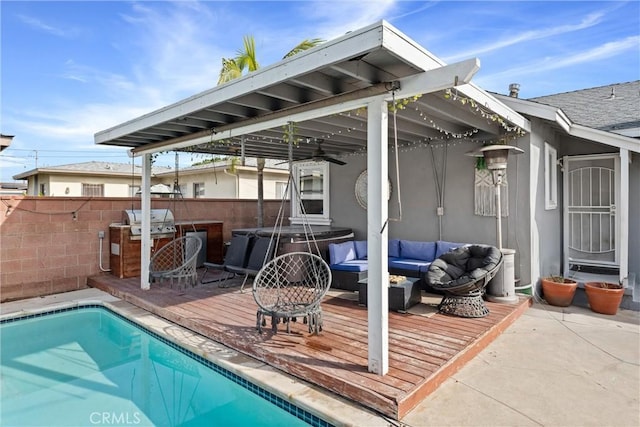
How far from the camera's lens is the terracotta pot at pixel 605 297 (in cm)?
541

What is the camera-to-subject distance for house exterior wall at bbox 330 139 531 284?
19.8 feet

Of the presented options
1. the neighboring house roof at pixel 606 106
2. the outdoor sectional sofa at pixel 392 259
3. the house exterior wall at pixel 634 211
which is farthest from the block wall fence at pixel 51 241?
the house exterior wall at pixel 634 211

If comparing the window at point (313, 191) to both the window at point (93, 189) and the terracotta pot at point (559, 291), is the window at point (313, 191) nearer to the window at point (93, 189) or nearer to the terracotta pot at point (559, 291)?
the terracotta pot at point (559, 291)

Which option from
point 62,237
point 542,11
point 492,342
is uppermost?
point 542,11

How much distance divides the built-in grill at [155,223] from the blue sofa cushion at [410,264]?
16.1ft

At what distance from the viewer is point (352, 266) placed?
638cm

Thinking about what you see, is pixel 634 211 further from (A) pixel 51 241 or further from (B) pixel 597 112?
(A) pixel 51 241

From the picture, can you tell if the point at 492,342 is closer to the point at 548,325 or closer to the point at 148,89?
the point at 548,325

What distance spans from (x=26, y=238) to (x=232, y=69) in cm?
594

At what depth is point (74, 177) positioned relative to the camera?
17016 millimetres

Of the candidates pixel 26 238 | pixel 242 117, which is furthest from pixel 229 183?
pixel 242 117

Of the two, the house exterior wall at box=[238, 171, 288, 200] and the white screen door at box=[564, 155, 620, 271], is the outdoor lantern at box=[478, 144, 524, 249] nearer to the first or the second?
the white screen door at box=[564, 155, 620, 271]

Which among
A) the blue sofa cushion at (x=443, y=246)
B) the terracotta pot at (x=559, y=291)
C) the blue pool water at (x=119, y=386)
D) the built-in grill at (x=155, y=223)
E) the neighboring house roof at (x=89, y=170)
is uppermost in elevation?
the neighboring house roof at (x=89, y=170)

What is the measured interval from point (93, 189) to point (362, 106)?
721 inches
